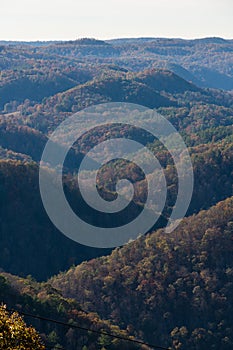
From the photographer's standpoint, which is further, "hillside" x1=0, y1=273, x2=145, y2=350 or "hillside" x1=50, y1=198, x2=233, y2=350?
"hillside" x1=50, y1=198, x2=233, y2=350

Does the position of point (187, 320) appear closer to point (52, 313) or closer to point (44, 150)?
point (52, 313)

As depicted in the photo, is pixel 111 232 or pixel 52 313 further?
pixel 111 232

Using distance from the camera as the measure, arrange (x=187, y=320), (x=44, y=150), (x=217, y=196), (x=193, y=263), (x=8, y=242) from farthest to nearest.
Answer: (x=44, y=150) < (x=217, y=196) < (x=8, y=242) < (x=193, y=263) < (x=187, y=320)

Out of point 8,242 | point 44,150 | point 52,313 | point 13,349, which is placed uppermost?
point 44,150

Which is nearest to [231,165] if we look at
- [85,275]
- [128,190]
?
[128,190]

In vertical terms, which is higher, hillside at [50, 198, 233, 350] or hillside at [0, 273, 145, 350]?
hillside at [50, 198, 233, 350]

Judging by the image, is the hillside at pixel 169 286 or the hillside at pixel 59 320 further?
the hillside at pixel 169 286

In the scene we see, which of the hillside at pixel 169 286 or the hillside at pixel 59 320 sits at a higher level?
the hillside at pixel 169 286

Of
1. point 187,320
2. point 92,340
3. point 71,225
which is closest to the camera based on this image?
point 92,340

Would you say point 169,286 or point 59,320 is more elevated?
point 169,286

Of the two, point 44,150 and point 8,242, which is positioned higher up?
point 44,150

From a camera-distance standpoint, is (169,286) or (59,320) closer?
(59,320)
